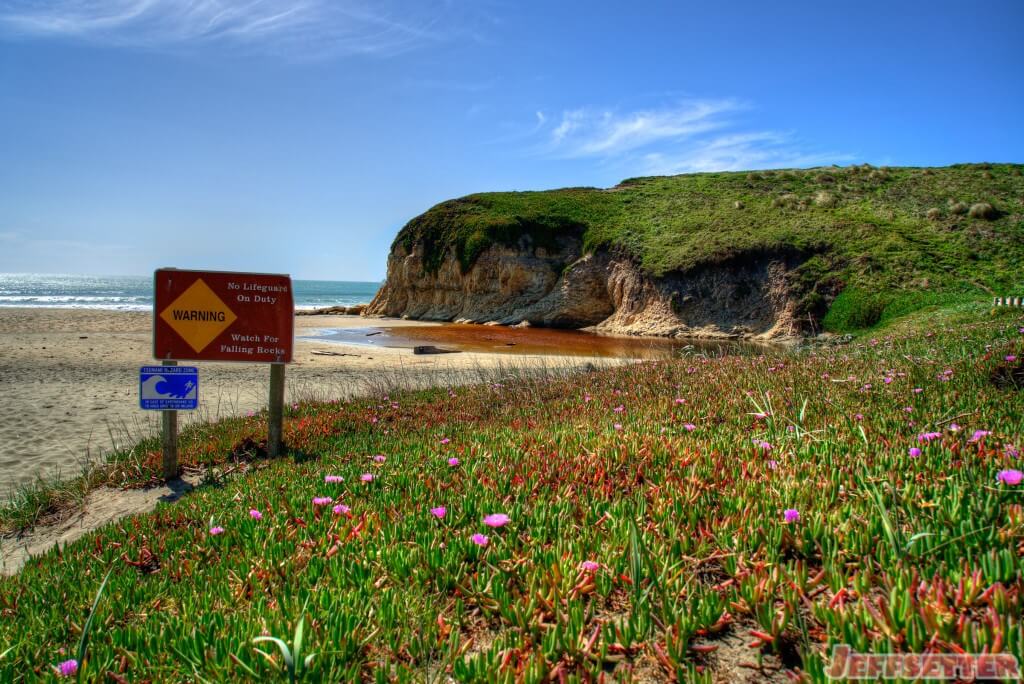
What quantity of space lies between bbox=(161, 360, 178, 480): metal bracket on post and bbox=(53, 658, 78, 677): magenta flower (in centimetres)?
487

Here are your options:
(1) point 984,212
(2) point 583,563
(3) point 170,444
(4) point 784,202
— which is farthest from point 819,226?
(2) point 583,563

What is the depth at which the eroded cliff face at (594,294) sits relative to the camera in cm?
3136

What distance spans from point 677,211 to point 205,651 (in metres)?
44.0

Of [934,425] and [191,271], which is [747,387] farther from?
[191,271]

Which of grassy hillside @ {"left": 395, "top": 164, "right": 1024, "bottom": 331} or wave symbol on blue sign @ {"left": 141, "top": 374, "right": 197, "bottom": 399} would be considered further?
grassy hillside @ {"left": 395, "top": 164, "right": 1024, "bottom": 331}

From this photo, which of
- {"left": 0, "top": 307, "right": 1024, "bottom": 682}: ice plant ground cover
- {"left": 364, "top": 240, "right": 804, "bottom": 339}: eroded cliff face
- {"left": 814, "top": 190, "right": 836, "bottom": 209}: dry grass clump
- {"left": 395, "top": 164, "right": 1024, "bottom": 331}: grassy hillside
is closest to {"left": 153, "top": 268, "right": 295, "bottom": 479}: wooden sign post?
{"left": 0, "top": 307, "right": 1024, "bottom": 682}: ice plant ground cover

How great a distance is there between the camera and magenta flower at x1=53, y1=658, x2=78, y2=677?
1.83 m

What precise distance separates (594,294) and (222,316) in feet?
111

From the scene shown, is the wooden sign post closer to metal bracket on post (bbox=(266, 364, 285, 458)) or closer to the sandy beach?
metal bracket on post (bbox=(266, 364, 285, 458))

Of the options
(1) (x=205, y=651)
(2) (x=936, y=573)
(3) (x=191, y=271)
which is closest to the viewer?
(2) (x=936, y=573)

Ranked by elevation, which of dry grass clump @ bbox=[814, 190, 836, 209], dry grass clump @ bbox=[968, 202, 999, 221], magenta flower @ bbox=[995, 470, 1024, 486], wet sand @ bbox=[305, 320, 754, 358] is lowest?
wet sand @ bbox=[305, 320, 754, 358]

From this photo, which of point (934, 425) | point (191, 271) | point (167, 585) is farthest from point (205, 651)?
point (191, 271)

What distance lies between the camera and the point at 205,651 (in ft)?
6.04

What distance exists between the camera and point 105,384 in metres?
14.0
